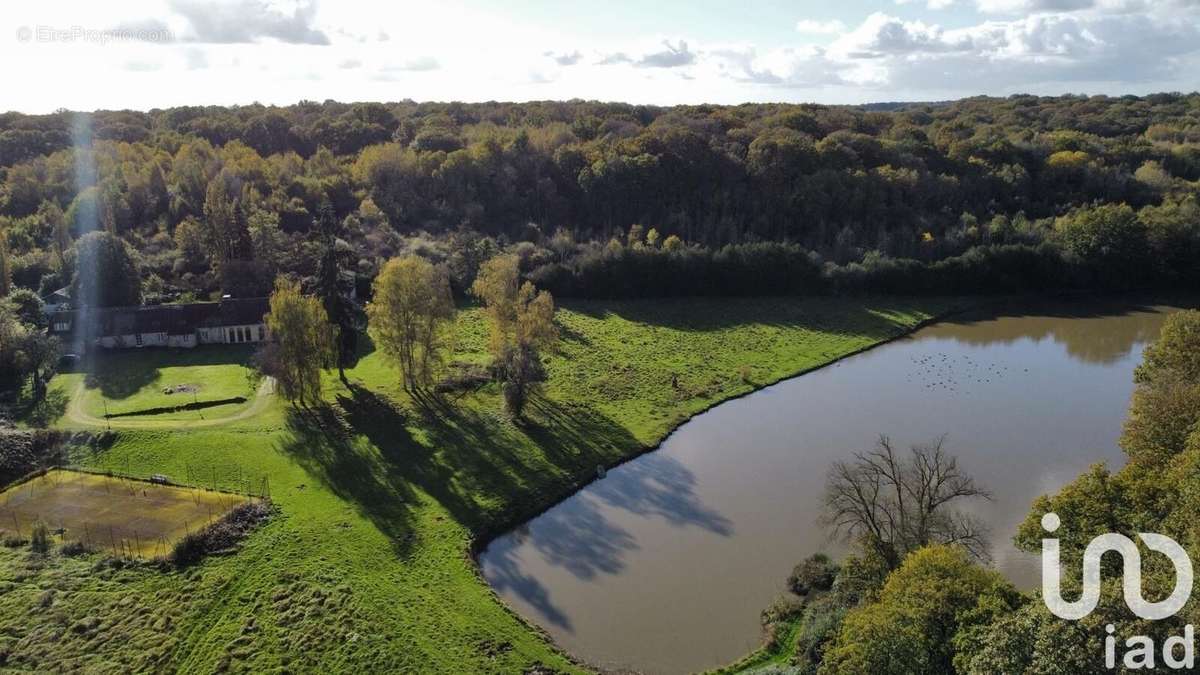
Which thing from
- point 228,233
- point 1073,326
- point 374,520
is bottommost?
point 374,520

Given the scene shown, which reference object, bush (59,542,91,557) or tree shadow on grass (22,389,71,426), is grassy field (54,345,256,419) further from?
bush (59,542,91,557)

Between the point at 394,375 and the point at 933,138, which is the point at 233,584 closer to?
the point at 394,375

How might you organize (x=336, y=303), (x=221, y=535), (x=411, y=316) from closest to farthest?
(x=221, y=535), (x=411, y=316), (x=336, y=303)

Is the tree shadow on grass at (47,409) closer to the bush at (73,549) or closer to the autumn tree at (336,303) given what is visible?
the bush at (73,549)

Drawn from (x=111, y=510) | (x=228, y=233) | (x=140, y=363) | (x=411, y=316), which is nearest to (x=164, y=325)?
(x=140, y=363)

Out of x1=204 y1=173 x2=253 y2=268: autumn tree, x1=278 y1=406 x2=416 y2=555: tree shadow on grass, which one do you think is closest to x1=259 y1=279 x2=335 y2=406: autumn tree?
x1=278 y1=406 x2=416 y2=555: tree shadow on grass

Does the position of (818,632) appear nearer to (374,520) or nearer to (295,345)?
(374,520)
